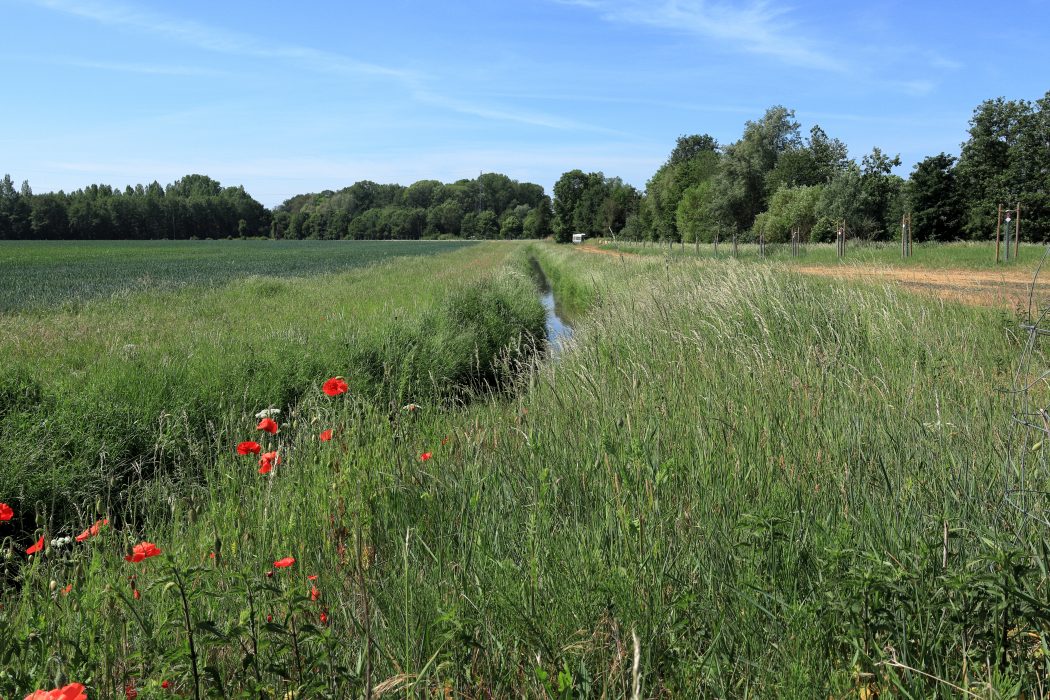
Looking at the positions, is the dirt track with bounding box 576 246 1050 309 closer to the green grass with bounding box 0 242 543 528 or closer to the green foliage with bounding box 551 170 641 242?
the green grass with bounding box 0 242 543 528

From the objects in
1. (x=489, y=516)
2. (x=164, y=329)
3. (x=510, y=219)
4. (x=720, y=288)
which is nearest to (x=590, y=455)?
(x=489, y=516)

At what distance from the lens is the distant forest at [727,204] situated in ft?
137

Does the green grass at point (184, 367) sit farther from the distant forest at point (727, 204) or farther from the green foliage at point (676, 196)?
the green foliage at point (676, 196)

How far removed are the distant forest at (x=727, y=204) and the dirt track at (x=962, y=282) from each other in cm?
425

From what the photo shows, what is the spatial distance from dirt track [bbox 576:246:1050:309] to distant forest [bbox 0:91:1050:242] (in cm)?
425

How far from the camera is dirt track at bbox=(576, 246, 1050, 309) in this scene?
815 centimetres

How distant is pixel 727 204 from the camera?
5391 centimetres

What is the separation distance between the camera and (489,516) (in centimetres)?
293

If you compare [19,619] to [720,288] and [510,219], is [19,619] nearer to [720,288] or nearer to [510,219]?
[720,288]

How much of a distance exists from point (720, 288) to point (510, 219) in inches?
4733


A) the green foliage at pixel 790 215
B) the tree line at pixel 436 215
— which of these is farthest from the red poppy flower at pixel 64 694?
the tree line at pixel 436 215

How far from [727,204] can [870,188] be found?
15.3 m

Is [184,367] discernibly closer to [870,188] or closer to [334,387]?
[334,387]

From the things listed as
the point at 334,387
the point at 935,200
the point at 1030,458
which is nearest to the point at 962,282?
the point at 1030,458
